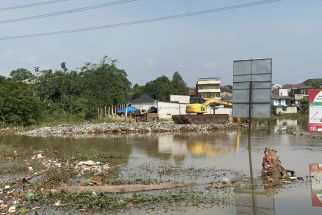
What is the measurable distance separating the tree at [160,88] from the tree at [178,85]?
1.19 metres

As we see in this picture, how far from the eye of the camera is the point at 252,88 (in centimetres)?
1249

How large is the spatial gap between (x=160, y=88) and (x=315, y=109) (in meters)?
70.5

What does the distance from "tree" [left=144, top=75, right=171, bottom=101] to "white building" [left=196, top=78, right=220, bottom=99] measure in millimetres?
13005

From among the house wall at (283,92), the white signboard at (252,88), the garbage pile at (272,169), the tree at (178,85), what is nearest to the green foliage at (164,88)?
the tree at (178,85)

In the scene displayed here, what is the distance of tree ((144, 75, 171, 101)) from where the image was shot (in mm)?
85562

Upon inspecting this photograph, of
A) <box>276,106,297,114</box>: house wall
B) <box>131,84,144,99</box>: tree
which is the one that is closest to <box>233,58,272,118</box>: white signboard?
<box>131,84,144,99</box>: tree

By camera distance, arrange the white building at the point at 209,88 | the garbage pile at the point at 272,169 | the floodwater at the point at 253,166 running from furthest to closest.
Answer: the white building at the point at 209,88
the garbage pile at the point at 272,169
the floodwater at the point at 253,166

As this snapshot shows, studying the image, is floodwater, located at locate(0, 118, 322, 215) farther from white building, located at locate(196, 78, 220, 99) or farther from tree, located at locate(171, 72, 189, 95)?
white building, located at locate(196, 78, 220, 99)

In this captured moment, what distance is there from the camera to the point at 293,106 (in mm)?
92438

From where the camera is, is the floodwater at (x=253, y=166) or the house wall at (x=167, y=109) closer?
the floodwater at (x=253, y=166)

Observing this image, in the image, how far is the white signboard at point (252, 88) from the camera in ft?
40.0

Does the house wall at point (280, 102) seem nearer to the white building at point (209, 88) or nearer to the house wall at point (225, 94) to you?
the house wall at point (225, 94)

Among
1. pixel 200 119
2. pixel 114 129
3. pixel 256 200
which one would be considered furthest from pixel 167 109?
pixel 256 200

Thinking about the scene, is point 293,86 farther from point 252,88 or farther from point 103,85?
point 252,88
